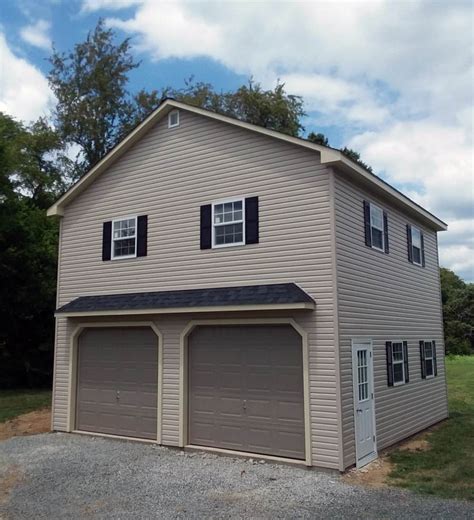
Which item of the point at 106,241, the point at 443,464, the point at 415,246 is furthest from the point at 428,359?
the point at 106,241

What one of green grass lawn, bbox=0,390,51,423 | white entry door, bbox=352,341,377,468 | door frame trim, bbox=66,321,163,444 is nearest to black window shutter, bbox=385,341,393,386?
white entry door, bbox=352,341,377,468

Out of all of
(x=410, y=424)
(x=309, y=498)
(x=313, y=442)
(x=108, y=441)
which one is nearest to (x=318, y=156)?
(x=313, y=442)

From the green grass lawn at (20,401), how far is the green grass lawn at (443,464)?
458 inches

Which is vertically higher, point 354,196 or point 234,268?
point 354,196

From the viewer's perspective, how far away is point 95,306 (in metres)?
12.0

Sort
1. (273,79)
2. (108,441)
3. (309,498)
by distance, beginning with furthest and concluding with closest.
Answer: (273,79)
(108,441)
(309,498)

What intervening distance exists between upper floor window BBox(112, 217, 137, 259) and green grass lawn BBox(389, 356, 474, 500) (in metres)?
7.39

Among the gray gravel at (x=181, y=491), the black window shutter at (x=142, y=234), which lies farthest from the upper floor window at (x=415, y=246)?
the gray gravel at (x=181, y=491)

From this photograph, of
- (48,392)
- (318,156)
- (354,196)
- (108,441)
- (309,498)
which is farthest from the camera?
(48,392)

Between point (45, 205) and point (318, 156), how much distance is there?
2158cm

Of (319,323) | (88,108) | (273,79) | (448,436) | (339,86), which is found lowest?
(448,436)

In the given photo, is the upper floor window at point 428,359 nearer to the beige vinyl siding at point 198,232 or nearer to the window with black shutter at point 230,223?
the beige vinyl siding at point 198,232

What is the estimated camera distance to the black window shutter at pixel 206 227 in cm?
1100

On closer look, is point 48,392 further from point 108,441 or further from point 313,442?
point 313,442
